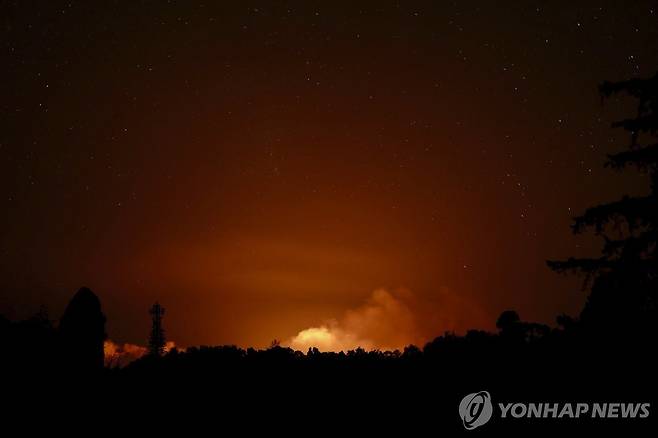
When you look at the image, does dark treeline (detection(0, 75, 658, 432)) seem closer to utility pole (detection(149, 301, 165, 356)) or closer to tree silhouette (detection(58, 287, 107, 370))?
tree silhouette (detection(58, 287, 107, 370))

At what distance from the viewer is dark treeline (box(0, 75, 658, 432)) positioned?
35.3 feet

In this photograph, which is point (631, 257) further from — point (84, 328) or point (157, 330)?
point (157, 330)

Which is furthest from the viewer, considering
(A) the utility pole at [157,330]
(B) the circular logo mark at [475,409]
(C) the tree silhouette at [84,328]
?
(A) the utility pole at [157,330]

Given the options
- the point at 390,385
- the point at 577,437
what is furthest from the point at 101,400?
the point at 577,437

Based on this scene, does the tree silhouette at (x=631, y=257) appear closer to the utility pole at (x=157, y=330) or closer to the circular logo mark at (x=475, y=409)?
the circular logo mark at (x=475, y=409)

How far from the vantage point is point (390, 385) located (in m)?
11.8

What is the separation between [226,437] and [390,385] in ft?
10.4

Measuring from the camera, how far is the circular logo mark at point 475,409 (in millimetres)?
10095

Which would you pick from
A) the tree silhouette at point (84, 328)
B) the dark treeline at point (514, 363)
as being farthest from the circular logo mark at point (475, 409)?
the tree silhouette at point (84, 328)

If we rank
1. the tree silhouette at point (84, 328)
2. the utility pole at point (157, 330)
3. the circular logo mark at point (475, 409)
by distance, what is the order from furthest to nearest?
the utility pole at point (157, 330) < the tree silhouette at point (84, 328) < the circular logo mark at point (475, 409)

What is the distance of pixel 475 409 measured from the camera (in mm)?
10492

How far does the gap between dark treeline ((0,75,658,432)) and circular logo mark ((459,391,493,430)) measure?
0.17 metres

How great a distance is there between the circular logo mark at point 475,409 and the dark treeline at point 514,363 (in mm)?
172

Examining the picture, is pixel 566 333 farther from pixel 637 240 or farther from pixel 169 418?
pixel 169 418
